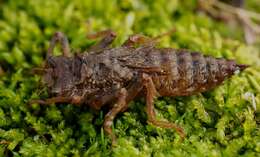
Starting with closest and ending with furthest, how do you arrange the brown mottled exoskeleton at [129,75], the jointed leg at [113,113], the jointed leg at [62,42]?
the jointed leg at [113,113], the brown mottled exoskeleton at [129,75], the jointed leg at [62,42]

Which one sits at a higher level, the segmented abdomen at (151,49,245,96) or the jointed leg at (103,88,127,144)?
the segmented abdomen at (151,49,245,96)

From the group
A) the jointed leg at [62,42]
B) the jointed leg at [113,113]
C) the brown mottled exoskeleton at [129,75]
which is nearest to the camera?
the jointed leg at [113,113]

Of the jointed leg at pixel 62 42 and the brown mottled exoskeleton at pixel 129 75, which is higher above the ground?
the jointed leg at pixel 62 42

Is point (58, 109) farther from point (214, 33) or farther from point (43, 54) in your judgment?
point (214, 33)

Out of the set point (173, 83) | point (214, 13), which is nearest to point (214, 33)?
point (214, 13)

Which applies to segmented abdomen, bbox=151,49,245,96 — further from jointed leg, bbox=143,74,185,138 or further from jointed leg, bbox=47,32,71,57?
jointed leg, bbox=47,32,71,57

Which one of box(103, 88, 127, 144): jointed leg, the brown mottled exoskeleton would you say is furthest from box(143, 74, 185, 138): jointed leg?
box(103, 88, 127, 144): jointed leg

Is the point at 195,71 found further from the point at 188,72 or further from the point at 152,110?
the point at 152,110

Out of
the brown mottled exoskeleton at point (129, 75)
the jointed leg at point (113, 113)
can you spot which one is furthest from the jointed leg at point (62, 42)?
the jointed leg at point (113, 113)

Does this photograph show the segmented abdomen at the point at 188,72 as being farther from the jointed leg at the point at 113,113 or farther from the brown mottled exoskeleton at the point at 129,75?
the jointed leg at the point at 113,113
